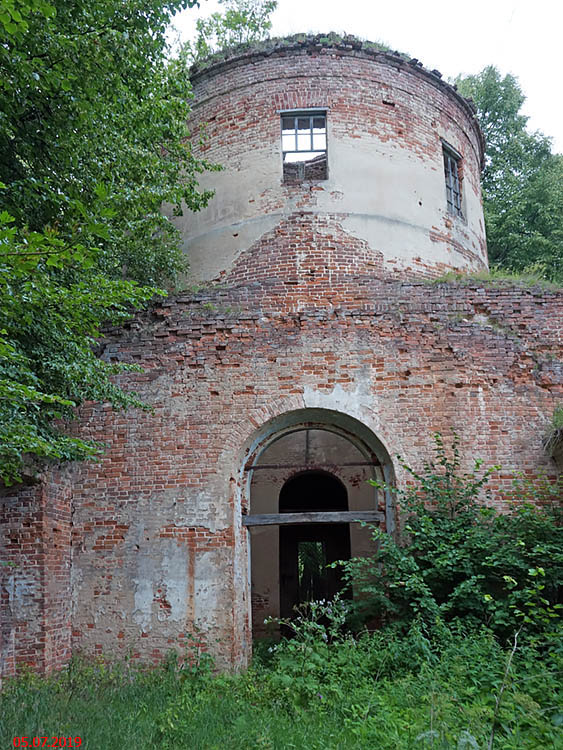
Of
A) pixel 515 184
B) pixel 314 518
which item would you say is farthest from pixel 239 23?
pixel 314 518

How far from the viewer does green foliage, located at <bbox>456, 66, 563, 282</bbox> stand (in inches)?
760

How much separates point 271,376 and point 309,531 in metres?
7.34

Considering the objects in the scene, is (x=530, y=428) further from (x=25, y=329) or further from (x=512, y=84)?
(x=512, y=84)

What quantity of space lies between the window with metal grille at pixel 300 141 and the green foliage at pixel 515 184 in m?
8.86

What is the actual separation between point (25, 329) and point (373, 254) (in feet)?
18.2

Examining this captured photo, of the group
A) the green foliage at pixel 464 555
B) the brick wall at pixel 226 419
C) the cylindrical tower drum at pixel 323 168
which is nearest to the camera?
the green foliage at pixel 464 555

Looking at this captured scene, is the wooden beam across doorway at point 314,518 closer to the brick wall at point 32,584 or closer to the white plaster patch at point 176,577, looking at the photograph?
the white plaster patch at point 176,577

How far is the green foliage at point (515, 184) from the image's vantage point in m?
19.3

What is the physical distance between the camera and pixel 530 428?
8805 millimetres

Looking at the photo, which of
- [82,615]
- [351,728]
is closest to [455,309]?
[351,728]
